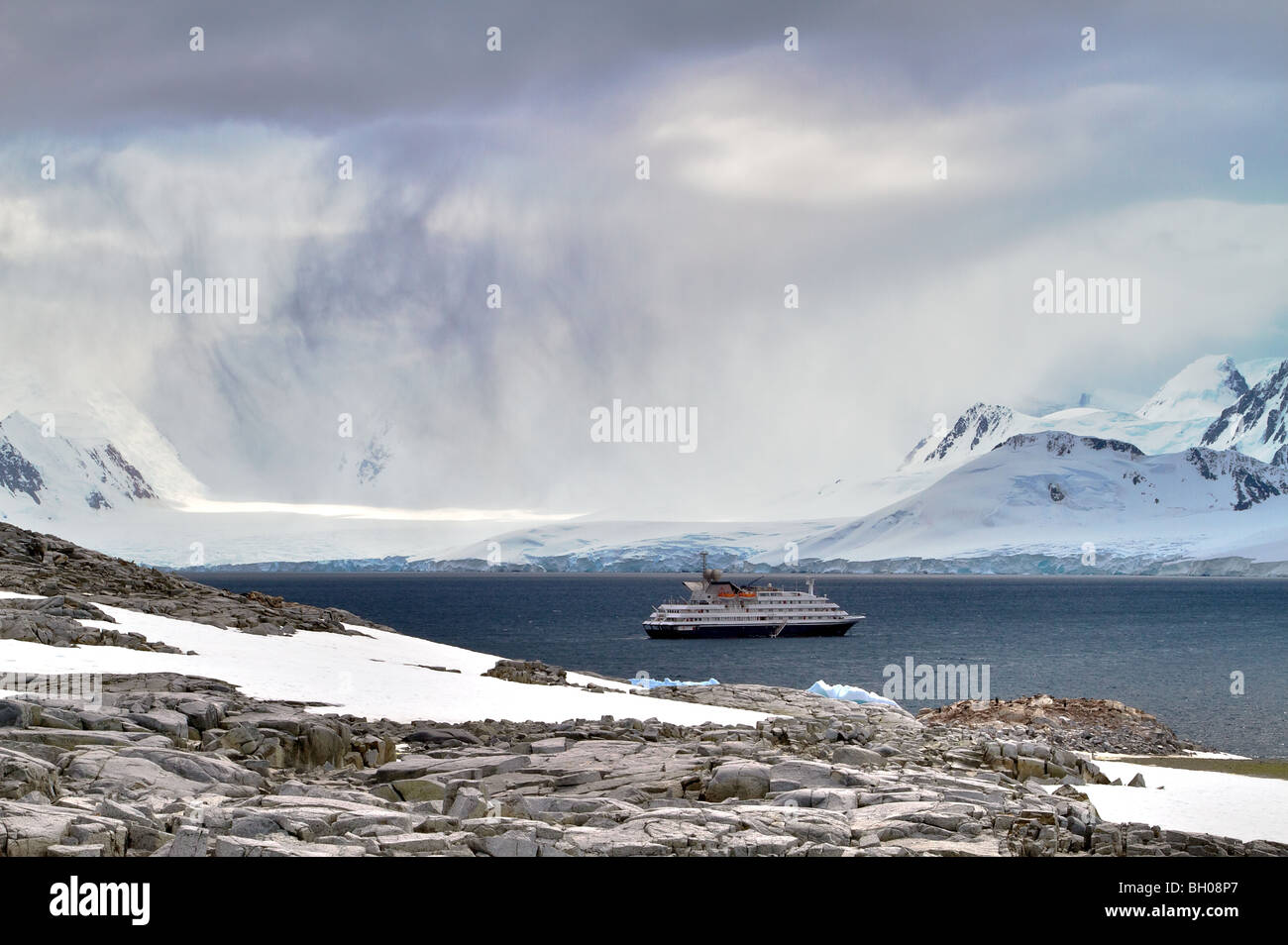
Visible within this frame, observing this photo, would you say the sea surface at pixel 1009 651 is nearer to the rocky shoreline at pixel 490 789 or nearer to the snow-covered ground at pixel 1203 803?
the snow-covered ground at pixel 1203 803

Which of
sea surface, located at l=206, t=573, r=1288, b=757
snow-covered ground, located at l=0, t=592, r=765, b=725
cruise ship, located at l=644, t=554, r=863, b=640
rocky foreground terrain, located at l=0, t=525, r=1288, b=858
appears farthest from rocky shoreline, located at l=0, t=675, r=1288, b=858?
cruise ship, located at l=644, t=554, r=863, b=640

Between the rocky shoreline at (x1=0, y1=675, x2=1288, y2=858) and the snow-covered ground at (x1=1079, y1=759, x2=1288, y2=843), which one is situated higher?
the rocky shoreline at (x1=0, y1=675, x2=1288, y2=858)

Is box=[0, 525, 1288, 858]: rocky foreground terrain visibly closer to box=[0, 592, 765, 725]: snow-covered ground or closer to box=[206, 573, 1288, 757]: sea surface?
box=[0, 592, 765, 725]: snow-covered ground

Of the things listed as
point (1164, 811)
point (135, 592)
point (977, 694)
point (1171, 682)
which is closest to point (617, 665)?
point (977, 694)

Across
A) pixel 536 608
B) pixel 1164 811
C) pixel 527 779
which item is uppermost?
pixel 527 779

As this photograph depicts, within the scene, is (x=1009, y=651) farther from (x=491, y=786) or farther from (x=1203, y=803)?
(x=491, y=786)

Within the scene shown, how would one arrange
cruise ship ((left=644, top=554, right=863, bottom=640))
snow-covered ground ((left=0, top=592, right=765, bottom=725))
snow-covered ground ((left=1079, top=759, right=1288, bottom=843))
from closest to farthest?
snow-covered ground ((left=1079, top=759, right=1288, bottom=843)) < snow-covered ground ((left=0, top=592, right=765, bottom=725)) < cruise ship ((left=644, top=554, right=863, bottom=640))
